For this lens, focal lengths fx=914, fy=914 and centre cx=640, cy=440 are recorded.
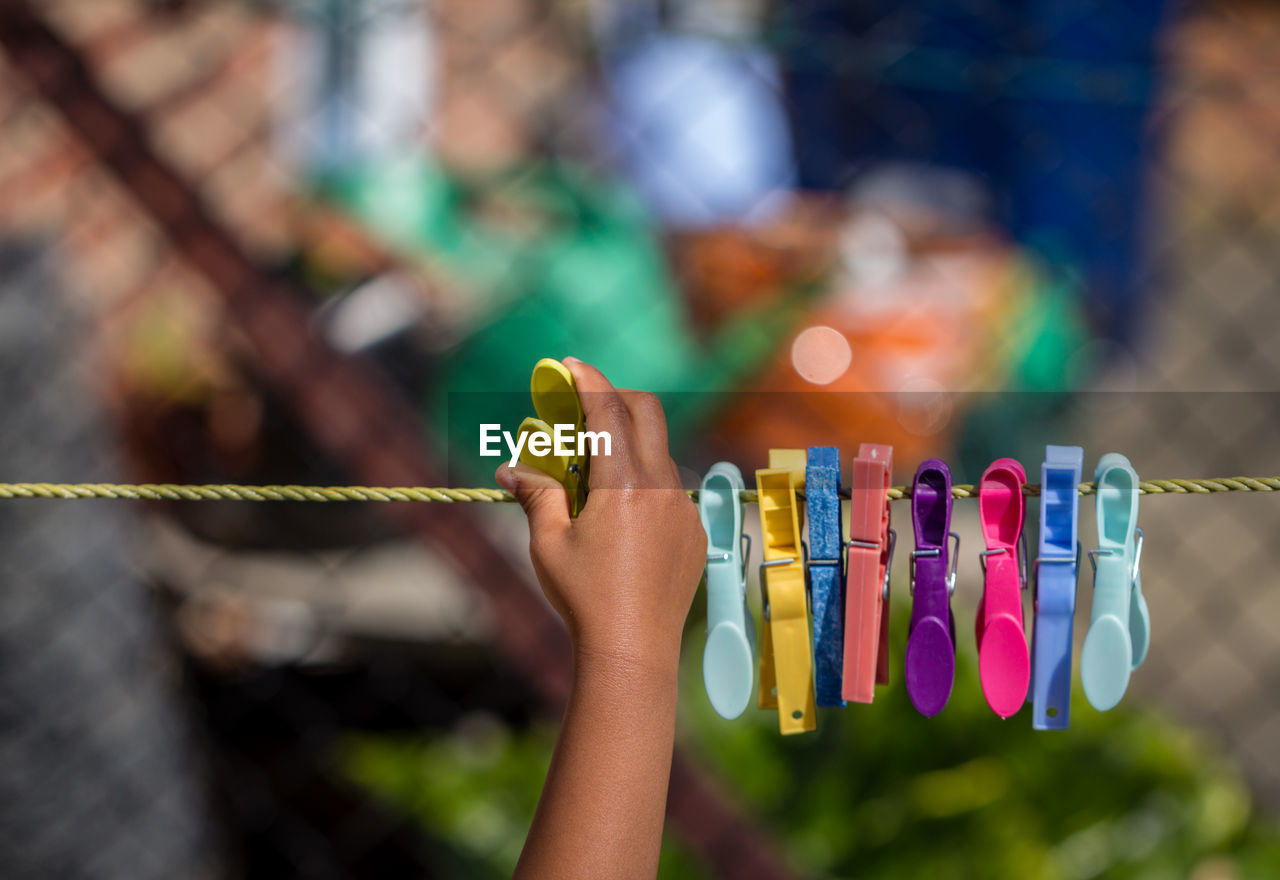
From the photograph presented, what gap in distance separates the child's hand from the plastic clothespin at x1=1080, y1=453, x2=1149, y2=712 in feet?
0.58

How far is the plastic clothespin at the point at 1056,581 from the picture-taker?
1.30ft

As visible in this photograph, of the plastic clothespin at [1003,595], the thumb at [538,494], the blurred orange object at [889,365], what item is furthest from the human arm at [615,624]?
the blurred orange object at [889,365]

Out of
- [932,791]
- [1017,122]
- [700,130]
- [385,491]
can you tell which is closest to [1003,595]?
[385,491]

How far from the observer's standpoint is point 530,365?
1.32 metres

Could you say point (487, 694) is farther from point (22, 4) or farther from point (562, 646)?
point (22, 4)

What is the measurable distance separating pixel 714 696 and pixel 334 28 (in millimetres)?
1149

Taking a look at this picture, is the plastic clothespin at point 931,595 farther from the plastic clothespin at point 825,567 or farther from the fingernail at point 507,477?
the fingernail at point 507,477

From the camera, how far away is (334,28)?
4.05ft

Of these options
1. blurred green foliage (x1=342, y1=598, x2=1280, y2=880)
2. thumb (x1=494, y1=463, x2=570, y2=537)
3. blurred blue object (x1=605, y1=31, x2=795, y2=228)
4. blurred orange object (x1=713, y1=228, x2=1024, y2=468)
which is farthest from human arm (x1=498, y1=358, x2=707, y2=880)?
blurred blue object (x1=605, y1=31, x2=795, y2=228)

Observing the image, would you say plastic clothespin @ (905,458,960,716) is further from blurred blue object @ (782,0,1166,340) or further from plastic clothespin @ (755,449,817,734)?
blurred blue object @ (782,0,1166,340)

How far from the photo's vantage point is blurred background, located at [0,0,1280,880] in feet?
2.97

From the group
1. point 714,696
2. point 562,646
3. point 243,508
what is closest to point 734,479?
point 714,696

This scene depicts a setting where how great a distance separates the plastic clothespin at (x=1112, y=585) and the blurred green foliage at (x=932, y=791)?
0.63 meters

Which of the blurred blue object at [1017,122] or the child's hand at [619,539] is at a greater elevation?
the blurred blue object at [1017,122]
